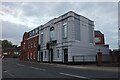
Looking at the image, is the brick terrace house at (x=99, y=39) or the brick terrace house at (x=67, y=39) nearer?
the brick terrace house at (x=67, y=39)

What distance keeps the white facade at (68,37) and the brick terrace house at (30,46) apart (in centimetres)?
601

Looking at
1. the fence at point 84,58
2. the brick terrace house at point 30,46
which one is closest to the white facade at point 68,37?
the fence at point 84,58

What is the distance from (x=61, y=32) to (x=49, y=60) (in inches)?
277

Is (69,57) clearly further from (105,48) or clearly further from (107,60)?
(105,48)

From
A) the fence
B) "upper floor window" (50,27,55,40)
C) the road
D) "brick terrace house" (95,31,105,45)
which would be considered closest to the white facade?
"upper floor window" (50,27,55,40)

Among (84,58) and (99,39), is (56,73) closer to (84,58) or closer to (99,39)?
(84,58)

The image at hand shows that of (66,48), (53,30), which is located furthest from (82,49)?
(53,30)

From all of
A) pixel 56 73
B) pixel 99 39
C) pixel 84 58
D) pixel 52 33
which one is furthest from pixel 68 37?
pixel 99 39

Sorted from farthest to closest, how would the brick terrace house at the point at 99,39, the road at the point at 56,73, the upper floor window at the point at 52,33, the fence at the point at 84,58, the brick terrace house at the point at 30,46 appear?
the brick terrace house at the point at 99,39, the brick terrace house at the point at 30,46, the upper floor window at the point at 52,33, the fence at the point at 84,58, the road at the point at 56,73

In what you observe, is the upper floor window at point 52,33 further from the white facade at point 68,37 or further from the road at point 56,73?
the road at point 56,73

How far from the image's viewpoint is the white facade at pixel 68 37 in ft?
117

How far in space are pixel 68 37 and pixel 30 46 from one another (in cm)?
2212

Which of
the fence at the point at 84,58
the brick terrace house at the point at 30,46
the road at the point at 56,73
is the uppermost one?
the brick terrace house at the point at 30,46

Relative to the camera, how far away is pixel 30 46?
183 feet
